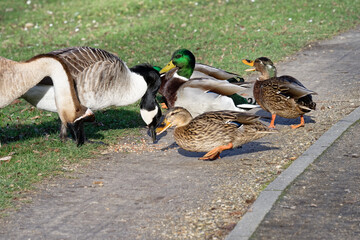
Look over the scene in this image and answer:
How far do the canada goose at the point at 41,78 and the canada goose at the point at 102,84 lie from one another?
0.37m

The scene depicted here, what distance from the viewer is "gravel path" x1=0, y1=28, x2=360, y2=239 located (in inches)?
192

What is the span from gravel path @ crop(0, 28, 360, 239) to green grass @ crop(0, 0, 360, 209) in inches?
23.7

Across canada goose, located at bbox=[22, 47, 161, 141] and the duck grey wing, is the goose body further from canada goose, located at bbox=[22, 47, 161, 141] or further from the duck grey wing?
canada goose, located at bbox=[22, 47, 161, 141]

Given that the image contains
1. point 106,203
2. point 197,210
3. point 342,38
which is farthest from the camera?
point 342,38

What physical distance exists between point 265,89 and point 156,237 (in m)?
3.70

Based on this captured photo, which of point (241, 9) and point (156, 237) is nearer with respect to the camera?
point (156, 237)

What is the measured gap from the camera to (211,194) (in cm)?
555

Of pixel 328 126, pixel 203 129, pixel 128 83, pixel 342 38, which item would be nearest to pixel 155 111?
pixel 128 83

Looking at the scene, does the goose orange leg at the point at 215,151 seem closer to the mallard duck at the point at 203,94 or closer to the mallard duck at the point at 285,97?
the mallard duck at the point at 203,94

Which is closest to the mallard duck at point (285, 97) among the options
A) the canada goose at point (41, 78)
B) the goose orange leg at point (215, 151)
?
the goose orange leg at point (215, 151)

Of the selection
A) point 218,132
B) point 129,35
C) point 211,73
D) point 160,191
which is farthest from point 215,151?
point 129,35

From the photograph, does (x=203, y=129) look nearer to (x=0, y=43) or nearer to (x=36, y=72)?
(x=36, y=72)

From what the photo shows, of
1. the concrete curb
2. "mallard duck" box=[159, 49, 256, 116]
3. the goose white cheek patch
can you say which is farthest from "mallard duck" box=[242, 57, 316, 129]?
the goose white cheek patch

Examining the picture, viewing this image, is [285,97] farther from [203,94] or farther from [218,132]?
[218,132]
